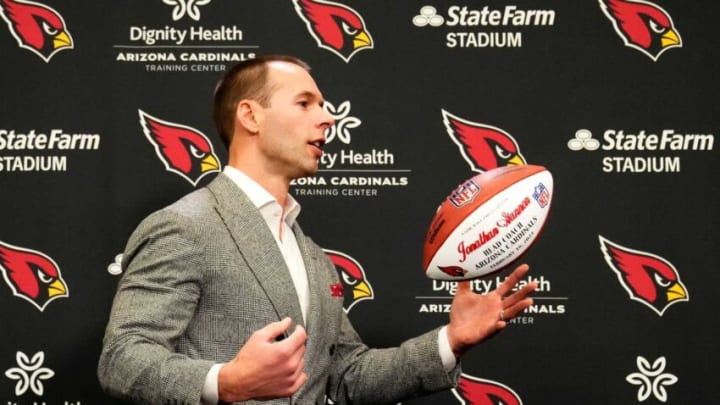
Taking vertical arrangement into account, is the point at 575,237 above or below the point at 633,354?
above

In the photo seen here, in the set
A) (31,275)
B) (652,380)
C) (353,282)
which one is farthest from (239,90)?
(652,380)

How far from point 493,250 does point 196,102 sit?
3.84 feet

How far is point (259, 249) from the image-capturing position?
198cm

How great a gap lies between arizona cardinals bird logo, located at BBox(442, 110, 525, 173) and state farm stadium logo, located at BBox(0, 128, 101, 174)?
1.09 meters

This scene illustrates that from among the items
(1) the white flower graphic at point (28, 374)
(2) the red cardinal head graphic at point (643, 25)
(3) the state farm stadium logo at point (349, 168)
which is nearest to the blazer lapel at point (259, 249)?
(3) the state farm stadium logo at point (349, 168)

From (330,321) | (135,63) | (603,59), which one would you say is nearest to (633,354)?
(603,59)

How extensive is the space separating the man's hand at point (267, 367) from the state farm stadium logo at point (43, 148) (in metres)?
1.43

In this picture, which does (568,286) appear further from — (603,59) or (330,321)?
(330,321)

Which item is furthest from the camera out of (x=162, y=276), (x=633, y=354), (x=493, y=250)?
(x=633, y=354)

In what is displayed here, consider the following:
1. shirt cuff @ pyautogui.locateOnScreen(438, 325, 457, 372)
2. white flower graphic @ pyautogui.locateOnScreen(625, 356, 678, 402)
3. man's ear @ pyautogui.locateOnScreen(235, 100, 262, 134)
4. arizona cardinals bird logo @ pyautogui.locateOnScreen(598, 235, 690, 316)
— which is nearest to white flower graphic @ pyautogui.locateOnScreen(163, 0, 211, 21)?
man's ear @ pyautogui.locateOnScreen(235, 100, 262, 134)

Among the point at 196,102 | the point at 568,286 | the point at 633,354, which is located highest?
the point at 196,102

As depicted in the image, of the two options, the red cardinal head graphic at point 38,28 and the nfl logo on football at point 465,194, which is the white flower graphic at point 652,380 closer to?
the nfl logo on football at point 465,194

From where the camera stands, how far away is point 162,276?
6.01 feet

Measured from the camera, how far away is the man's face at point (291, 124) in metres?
2.15
